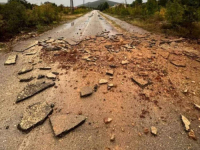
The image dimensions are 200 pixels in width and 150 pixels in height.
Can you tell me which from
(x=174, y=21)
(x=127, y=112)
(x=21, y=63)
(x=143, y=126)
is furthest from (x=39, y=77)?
(x=174, y=21)

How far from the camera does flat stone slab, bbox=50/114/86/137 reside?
1.97 metres

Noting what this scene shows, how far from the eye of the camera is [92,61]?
432cm

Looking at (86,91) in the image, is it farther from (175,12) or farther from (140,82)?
(175,12)

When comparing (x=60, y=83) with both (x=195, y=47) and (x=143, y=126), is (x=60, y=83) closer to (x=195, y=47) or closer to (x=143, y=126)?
(x=143, y=126)

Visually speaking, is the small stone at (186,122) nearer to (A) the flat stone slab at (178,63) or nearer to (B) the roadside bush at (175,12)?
(A) the flat stone slab at (178,63)

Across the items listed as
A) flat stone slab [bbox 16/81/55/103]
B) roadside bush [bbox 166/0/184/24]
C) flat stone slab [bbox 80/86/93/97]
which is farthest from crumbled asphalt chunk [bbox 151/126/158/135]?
roadside bush [bbox 166/0/184/24]

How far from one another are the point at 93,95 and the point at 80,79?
75 cm

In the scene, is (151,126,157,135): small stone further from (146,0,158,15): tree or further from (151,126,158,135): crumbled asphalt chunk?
(146,0,158,15): tree

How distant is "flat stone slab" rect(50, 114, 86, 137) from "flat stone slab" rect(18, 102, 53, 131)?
0.18 m

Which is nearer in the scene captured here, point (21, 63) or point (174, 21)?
point (21, 63)

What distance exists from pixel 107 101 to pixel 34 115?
1.32m

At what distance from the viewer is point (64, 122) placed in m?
2.12

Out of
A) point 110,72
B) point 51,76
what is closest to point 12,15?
point 51,76

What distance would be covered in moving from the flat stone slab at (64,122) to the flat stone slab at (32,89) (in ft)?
2.94
